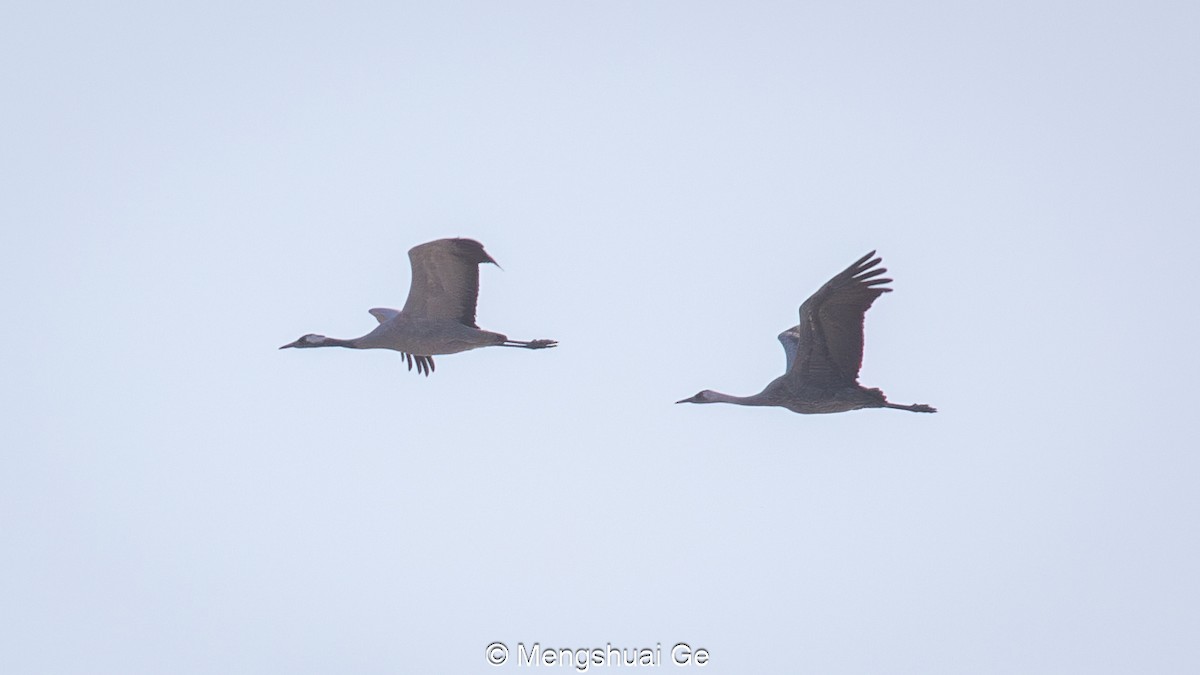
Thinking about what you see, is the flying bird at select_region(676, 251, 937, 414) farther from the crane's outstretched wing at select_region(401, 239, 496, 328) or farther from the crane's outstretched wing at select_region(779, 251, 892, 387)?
the crane's outstretched wing at select_region(401, 239, 496, 328)

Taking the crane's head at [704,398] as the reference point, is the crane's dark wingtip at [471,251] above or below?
above

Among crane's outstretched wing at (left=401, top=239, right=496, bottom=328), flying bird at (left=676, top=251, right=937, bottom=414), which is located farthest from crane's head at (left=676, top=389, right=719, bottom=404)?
crane's outstretched wing at (left=401, top=239, right=496, bottom=328)

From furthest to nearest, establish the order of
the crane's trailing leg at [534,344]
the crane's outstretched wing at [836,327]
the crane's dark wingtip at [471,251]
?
the crane's trailing leg at [534,344]
the crane's dark wingtip at [471,251]
the crane's outstretched wing at [836,327]

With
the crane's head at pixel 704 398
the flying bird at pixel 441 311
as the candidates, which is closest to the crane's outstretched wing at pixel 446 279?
the flying bird at pixel 441 311

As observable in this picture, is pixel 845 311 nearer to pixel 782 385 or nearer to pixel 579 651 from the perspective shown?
pixel 782 385

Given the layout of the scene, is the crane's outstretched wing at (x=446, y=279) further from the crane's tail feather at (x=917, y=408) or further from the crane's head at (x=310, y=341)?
the crane's tail feather at (x=917, y=408)

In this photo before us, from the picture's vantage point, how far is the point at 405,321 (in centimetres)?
2806

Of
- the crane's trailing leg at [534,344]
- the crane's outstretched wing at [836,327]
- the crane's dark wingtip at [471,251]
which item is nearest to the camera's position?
the crane's outstretched wing at [836,327]

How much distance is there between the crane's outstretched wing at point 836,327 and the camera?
25.0 metres

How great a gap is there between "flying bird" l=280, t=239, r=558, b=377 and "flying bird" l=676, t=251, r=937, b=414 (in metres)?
4.22

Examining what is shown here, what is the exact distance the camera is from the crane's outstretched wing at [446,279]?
26.9 metres

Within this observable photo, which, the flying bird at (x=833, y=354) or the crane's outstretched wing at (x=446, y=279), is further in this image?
the crane's outstretched wing at (x=446, y=279)

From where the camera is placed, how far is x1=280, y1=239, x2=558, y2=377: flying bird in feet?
88.7

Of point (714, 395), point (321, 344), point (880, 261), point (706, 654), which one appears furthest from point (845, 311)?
point (321, 344)
